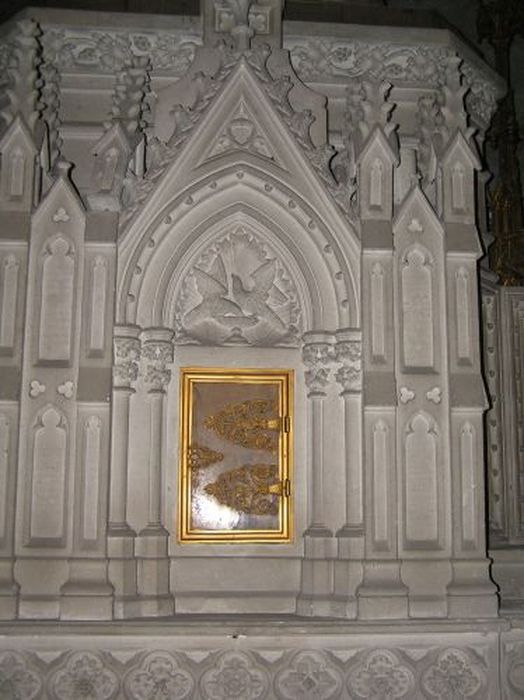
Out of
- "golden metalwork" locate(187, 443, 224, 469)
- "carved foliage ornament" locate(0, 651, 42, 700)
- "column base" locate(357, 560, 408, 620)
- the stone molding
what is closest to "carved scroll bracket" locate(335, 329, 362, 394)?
"golden metalwork" locate(187, 443, 224, 469)

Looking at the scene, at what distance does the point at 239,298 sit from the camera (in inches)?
239

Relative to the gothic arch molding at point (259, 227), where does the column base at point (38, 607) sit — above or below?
below

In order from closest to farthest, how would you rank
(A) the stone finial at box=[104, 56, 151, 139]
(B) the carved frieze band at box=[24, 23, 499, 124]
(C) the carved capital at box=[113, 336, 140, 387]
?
(C) the carved capital at box=[113, 336, 140, 387] → (A) the stone finial at box=[104, 56, 151, 139] → (B) the carved frieze band at box=[24, 23, 499, 124]

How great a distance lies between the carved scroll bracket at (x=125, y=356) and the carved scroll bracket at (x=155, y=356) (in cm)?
7

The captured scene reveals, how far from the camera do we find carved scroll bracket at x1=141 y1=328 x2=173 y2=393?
18.9ft

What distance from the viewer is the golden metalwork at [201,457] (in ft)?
19.1

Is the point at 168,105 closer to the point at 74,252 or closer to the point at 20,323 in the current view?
the point at 74,252

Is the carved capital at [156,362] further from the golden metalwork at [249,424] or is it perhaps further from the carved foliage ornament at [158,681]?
the carved foliage ornament at [158,681]

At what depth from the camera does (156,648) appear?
Result: 17.2 ft

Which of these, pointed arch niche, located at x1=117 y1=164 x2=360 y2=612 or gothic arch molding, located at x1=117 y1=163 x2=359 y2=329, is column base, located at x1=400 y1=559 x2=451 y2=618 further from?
gothic arch molding, located at x1=117 y1=163 x2=359 y2=329

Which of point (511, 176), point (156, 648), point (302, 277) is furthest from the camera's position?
point (511, 176)

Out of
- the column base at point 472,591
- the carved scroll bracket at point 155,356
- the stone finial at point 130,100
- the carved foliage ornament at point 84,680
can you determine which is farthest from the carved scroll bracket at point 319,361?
the carved foliage ornament at point 84,680

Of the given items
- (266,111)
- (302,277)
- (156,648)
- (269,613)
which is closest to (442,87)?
(266,111)

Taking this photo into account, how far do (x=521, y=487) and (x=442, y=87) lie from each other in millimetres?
2937
